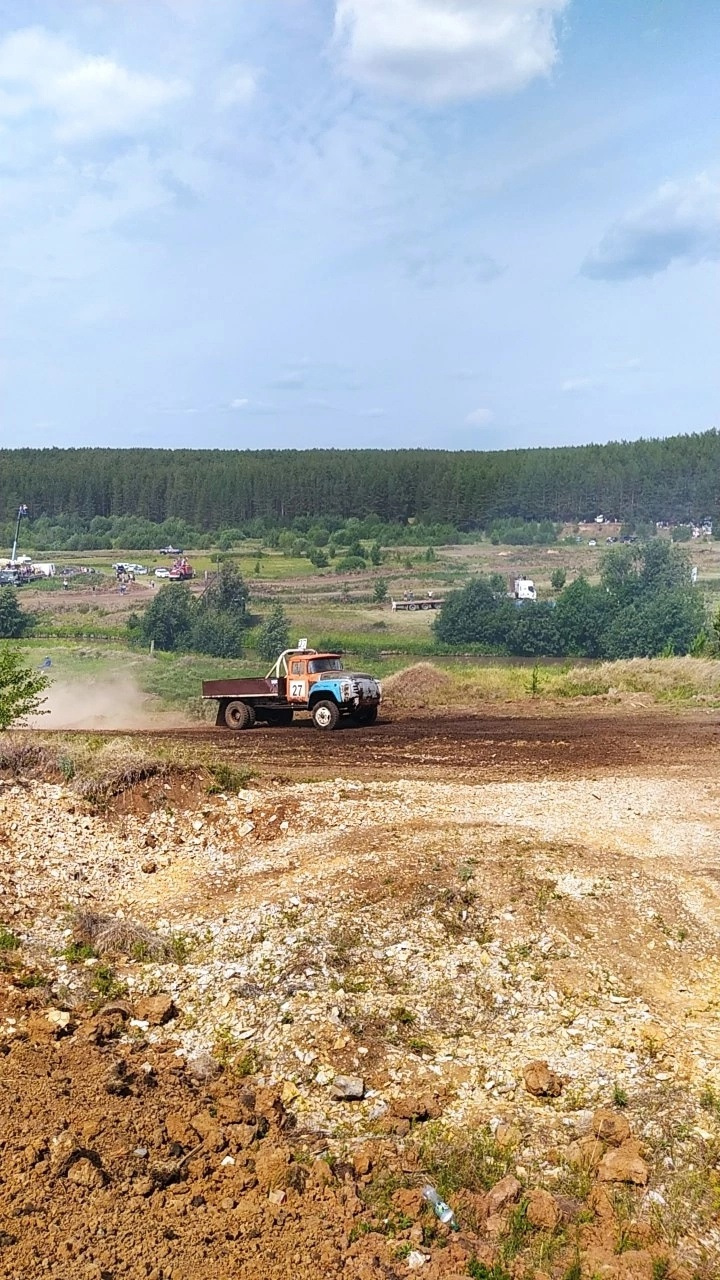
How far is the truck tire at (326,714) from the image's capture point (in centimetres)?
2550

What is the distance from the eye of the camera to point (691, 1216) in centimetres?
695

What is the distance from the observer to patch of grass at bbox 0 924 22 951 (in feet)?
36.7

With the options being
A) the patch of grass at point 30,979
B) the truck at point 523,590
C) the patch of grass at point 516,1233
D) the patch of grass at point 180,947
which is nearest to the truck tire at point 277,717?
the patch of grass at point 180,947

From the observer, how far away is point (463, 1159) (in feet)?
24.7

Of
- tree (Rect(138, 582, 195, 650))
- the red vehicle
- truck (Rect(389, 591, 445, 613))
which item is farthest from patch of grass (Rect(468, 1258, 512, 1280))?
the red vehicle

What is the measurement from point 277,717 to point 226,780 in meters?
10.8

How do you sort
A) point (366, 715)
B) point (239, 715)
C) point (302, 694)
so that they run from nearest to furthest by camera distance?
point (302, 694), point (366, 715), point (239, 715)

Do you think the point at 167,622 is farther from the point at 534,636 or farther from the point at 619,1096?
the point at 619,1096

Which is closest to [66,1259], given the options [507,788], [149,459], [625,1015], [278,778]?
[625,1015]

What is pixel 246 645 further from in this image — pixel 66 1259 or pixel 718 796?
pixel 66 1259

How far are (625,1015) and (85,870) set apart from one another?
7.58m

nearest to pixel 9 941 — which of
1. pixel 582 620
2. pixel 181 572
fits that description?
pixel 582 620

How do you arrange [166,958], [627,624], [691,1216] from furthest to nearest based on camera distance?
1. [627,624]
2. [166,958]
3. [691,1216]

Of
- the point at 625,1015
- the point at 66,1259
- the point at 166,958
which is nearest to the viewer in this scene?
the point at 66,1259
